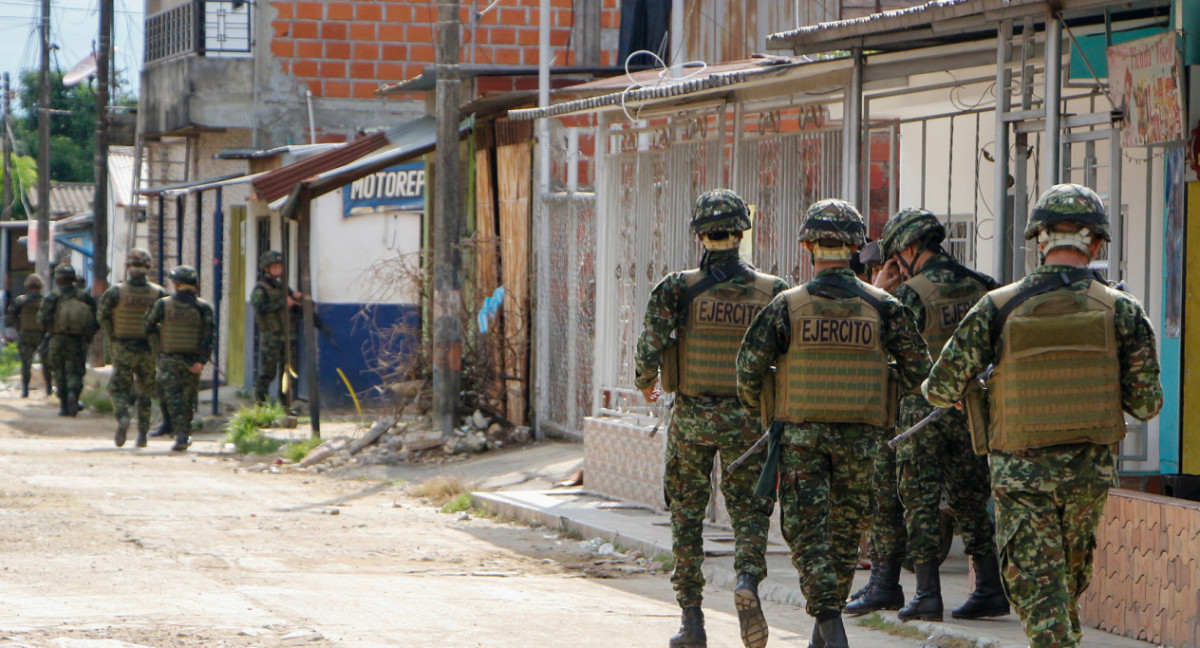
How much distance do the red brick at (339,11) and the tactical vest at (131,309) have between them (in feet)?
24.3

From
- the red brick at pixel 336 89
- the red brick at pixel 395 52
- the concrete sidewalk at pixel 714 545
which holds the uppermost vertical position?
the red brick at pixel 395 52

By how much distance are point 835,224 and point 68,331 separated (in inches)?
659

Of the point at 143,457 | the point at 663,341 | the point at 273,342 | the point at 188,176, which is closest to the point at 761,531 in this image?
the point at 663,341

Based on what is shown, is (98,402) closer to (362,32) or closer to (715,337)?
(362,32)

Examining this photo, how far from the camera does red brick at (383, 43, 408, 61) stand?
2212 centimetres

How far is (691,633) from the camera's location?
6.33m

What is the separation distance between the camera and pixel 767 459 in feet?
20.0

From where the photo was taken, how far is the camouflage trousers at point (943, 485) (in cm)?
684

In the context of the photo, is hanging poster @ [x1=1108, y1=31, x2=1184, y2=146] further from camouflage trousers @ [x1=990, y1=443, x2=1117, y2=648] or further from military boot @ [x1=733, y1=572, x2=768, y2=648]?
military boot @ [x1=733, y1=572, x2=768, y2=648]

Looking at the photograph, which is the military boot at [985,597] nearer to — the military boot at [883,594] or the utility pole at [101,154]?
the military boot at [883,594]

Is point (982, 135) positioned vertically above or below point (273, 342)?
above

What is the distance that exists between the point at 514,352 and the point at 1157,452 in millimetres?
7306

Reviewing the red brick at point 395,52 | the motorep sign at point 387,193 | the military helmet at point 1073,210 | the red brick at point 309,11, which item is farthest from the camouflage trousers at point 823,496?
the red brick at point 309,11

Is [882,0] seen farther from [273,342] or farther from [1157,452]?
[273,342]
